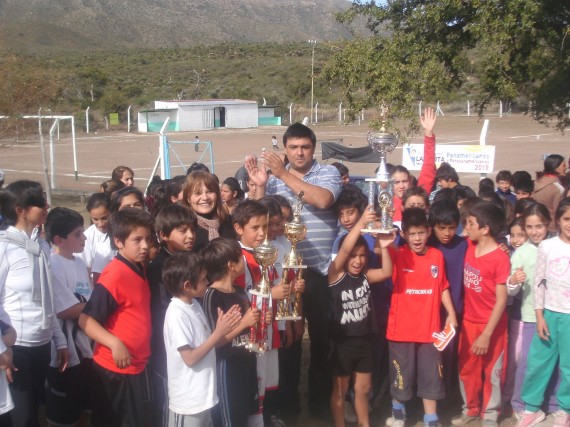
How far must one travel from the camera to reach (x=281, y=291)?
407 centimetres

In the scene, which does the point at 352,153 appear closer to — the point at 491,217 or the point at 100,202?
the point at 100,202

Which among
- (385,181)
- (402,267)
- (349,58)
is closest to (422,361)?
(402,267)

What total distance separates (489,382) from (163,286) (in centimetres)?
255

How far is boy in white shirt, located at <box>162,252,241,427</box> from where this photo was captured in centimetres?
382

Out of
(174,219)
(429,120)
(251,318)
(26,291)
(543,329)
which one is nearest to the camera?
(251,318)

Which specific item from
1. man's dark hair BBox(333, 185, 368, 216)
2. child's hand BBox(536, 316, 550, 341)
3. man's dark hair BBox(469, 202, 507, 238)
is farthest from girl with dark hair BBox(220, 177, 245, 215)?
child's hand BBox(536, 316, 550, 341)

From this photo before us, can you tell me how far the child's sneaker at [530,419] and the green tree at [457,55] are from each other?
5.43 meters

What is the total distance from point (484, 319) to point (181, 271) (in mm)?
2385

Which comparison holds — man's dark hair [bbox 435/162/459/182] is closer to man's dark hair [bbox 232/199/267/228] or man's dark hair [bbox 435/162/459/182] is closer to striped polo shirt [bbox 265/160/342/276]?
striped polo shirt [bbox 265/160/342/276]

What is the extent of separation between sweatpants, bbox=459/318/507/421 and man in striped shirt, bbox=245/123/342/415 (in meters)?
1.02

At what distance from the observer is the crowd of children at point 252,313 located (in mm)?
3936

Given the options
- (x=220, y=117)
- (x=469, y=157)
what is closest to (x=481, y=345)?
(x=469, y=157)

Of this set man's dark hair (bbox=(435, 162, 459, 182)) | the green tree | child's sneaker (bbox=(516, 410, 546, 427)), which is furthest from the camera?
the green tree

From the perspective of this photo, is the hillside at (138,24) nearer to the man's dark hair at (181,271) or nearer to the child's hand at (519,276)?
the child's hand at (519,276)
